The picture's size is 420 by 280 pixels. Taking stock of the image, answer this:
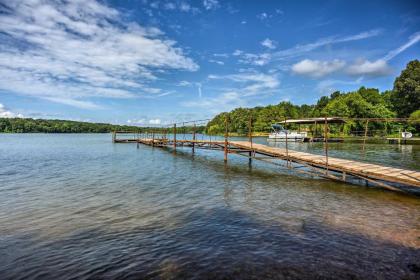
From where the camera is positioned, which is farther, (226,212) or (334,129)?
(334,129)

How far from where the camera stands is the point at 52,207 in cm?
1031

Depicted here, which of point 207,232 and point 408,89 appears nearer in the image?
point 207,232

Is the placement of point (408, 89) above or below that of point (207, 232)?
above

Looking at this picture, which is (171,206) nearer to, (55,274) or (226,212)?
(226,212)

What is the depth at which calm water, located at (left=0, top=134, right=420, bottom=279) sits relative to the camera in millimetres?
5828

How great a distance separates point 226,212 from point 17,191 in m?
10.5

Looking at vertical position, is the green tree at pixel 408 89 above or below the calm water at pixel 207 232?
above

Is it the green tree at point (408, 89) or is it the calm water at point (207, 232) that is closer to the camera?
the calm water at point (207, 232)

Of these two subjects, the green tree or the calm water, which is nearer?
the calm water

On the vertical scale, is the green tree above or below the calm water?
above

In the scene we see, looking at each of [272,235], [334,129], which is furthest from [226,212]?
[334,129]

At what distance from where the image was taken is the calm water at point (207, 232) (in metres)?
5.83

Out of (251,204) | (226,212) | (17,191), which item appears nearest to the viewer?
(226,212)

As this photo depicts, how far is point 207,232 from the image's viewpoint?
792cm
